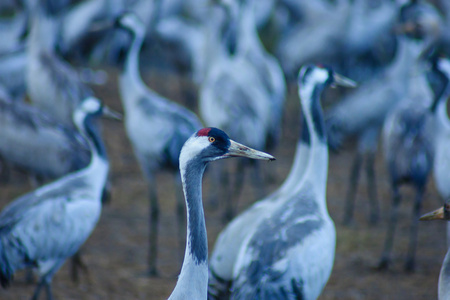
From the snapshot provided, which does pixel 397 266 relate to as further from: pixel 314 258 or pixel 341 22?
pixel 341 22

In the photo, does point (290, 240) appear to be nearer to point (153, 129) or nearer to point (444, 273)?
point (444, 273)

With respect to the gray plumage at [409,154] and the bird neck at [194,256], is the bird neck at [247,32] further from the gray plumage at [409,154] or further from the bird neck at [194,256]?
the bird neck at [194,256]

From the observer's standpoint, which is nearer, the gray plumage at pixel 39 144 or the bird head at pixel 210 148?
the bird head at pixel 210 148

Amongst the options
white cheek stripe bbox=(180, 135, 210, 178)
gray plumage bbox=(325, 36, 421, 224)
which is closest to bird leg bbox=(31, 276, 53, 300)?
white cheek stripe bbox=(180, 135, 210, 178)

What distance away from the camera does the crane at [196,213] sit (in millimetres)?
3115

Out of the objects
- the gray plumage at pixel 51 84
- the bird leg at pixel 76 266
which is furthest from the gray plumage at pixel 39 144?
the bird leg at pixel 76 266

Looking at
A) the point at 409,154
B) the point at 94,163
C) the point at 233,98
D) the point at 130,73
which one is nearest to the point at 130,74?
the point at 130,73

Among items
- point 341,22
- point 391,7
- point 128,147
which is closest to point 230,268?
point 128,147

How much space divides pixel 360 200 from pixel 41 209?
4.16 m

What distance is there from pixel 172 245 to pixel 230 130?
1255 mm

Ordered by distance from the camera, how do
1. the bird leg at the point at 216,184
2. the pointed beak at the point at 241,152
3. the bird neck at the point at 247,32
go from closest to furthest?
the pointed beak at the point at 241,152 < the bird leg at the point at 216,184 < the bird neck at the point at 247,32

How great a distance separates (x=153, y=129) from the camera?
5672 millimetres

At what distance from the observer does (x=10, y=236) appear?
435 centimetres

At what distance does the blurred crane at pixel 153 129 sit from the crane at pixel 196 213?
7.90 feet
